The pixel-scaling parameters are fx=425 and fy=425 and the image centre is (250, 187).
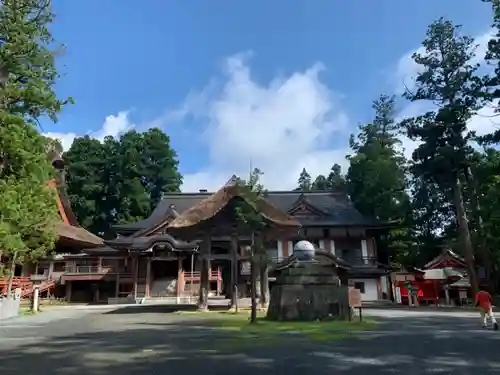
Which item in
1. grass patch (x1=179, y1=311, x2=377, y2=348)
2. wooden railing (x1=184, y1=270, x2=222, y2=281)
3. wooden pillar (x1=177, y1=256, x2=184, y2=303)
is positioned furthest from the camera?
wooden railing (x1=184, y1=270, x2=222, y2=281)

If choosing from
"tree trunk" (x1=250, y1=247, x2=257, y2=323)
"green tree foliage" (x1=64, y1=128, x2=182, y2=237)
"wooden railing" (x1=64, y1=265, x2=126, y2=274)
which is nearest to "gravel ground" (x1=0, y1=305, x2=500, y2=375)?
"tree trunk" (x1=250, y1=247, x2=257, y2=323)

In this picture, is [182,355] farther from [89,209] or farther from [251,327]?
[89,209]

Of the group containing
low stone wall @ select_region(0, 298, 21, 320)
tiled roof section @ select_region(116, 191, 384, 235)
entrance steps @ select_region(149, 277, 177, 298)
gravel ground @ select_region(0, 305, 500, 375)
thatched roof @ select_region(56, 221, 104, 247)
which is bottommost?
gravel ground @ select_region(0, 305, 500, 375)

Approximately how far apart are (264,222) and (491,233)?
20.2 metres

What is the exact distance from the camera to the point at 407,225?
41250 mm

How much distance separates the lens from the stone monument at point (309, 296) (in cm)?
1423

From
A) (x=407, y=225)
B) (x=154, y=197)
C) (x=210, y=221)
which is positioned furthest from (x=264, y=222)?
Answer: (x=154, y=197)

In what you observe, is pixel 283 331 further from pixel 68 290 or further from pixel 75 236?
pixel 68 290

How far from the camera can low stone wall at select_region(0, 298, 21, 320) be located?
17.6m

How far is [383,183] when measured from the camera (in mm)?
44062

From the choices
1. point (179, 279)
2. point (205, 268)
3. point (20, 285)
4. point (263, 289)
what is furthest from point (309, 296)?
point (179, 279)

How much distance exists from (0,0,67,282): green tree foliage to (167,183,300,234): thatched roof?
6354 mm

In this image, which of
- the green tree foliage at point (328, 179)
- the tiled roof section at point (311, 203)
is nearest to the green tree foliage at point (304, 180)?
the green tree foliage at point (328, 179)

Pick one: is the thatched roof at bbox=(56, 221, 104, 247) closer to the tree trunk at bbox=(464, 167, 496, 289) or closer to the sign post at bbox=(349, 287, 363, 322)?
the sign post at bbox=(349, 287, 363, 322)
